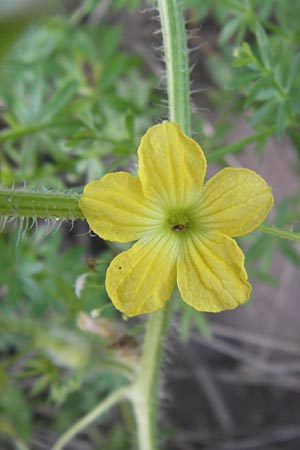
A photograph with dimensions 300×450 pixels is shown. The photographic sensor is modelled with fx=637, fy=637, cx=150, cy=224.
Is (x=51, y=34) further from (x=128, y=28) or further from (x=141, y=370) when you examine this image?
(x=141, y=370)

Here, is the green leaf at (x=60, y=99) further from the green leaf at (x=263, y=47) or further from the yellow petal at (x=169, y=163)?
the yellow petal at (x=169, y=163)

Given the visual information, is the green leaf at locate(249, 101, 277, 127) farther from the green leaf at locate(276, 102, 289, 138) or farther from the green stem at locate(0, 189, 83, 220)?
the green stem at locate(0, 189, 83, 220)

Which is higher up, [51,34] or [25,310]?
[51,34]

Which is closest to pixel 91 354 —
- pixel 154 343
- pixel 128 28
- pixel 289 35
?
pixel 154 343

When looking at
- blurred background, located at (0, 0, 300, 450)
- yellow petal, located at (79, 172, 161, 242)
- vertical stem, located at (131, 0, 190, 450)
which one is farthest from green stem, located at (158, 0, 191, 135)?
yellow petal, located at (79, 172, 161, 242)

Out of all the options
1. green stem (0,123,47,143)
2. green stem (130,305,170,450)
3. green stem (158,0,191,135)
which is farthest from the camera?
green stem (0,123,47,143)

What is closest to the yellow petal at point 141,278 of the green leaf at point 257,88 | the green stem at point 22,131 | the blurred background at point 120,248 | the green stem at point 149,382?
the blurred background at point 120,248

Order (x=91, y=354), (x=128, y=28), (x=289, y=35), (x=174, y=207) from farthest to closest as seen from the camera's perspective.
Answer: (x=128, y=28) → (x=289, y=35) → (x=91, y=354) → (x=174, y=207)
